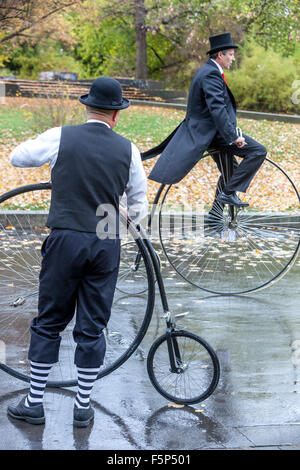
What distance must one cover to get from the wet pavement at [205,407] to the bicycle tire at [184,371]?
0.07 m

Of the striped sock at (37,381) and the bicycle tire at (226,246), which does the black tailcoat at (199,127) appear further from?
the striped sock at (37,381)

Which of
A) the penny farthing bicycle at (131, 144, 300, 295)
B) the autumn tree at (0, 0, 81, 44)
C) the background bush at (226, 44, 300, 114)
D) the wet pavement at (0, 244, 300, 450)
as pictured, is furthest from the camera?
the background bush at (226, 44, 300, 114)

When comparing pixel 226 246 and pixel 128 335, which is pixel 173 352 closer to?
A: pixel 128 335

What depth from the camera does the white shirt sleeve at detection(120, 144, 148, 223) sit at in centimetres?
404

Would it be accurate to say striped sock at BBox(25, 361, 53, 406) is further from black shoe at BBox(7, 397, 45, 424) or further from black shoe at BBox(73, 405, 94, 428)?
black shoe at BBox(73, 405, 94, 428)

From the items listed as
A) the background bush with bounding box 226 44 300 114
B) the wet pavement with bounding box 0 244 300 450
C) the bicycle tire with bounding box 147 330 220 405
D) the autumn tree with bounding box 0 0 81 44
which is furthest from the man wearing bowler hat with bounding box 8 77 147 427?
the background bush with bounding box 226 44 300 114

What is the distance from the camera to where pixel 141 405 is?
14.1ft

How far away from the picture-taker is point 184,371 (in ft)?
14.6

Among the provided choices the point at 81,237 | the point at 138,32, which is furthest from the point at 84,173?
the point at 138,32

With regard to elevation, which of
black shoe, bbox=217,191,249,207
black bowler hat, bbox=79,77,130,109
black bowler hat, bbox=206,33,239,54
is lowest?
black shoe, bbox=217,191,249,207

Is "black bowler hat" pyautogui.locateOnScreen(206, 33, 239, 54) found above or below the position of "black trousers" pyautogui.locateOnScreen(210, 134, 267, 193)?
above

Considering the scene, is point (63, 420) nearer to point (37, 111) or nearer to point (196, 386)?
point (196, 386)

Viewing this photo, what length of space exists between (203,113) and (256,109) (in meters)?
14.2

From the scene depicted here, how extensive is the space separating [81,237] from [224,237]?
3481 mm
